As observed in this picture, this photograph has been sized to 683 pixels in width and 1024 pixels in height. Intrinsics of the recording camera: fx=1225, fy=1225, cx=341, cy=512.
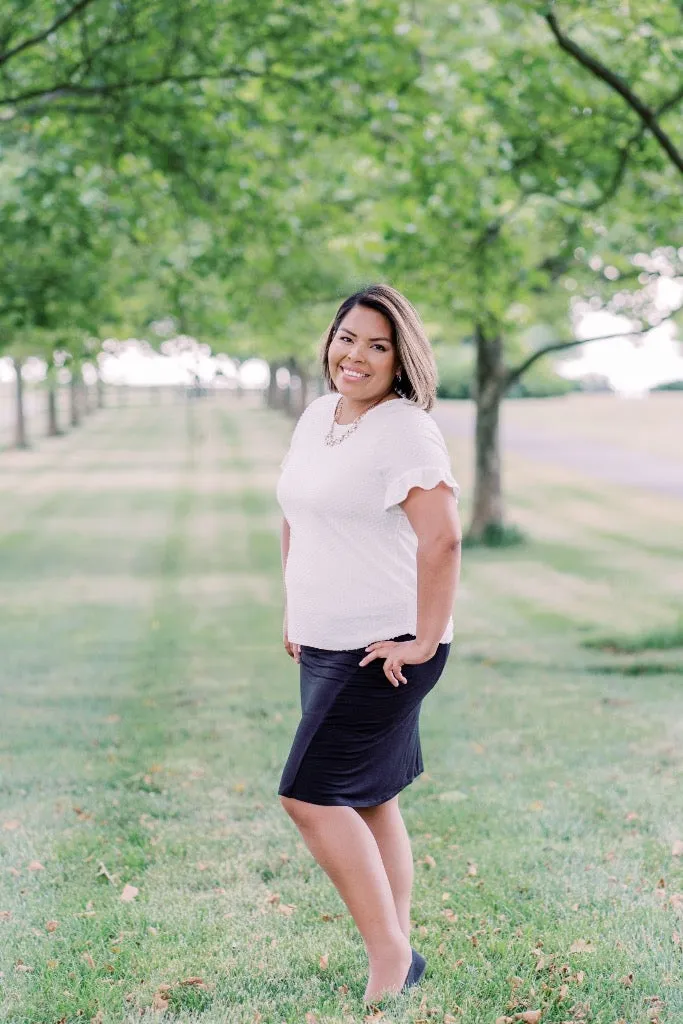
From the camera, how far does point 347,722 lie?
3586 mm

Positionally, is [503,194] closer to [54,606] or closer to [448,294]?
[448,294]

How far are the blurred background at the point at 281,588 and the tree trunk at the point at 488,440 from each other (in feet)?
0.20

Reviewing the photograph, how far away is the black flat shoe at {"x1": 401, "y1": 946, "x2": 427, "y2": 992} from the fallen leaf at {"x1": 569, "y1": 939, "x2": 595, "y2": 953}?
563 millimetres

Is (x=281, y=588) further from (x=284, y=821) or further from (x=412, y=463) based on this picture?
(x=412, y=463)

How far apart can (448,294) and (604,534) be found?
11514 mm

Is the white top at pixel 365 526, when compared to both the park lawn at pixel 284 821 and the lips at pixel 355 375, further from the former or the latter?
the park lawn at pixel 284 821

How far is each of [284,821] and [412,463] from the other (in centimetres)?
294

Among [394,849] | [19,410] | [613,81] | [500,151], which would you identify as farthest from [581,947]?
[19,410]

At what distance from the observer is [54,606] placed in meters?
15.2

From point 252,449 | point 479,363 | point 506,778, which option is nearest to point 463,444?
point 252,449

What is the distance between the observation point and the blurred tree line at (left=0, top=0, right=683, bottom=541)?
32.6 ft

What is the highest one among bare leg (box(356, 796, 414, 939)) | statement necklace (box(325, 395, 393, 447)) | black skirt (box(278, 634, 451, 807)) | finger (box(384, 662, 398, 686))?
statement necklace (box(325, 395, 393, 447))

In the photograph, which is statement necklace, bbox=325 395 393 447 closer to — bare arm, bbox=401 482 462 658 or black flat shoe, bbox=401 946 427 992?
bare arm, bbox=401 482 462 658

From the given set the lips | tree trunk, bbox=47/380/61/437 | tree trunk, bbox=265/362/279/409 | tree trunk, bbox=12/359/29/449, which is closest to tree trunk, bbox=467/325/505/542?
the lips
